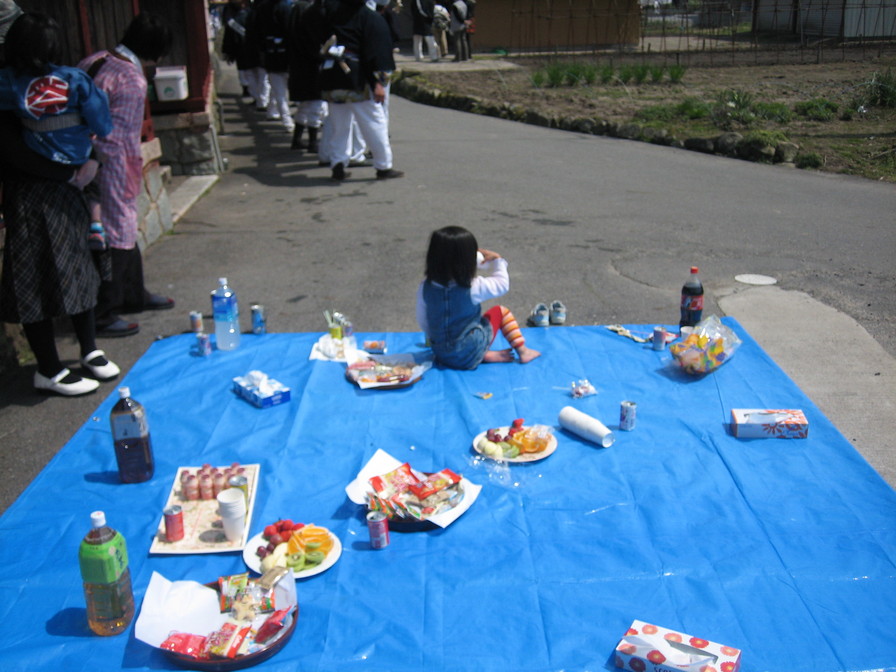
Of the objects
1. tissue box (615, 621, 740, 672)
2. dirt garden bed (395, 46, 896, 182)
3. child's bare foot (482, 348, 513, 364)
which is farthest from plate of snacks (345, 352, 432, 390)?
dirt garden bed (395, 46, 896, 182)

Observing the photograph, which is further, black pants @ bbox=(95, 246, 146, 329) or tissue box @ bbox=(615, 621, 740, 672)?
black pants @ bbox=(95, 246, 146, 329)

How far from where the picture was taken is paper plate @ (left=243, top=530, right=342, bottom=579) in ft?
10.5

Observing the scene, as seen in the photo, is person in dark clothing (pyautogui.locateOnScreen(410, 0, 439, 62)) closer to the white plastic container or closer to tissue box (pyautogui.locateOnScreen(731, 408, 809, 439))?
the white plastic container

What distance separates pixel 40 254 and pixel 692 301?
3.95 m

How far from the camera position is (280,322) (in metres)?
6.08

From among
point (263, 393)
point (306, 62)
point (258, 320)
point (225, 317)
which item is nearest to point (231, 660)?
point (263, 393)

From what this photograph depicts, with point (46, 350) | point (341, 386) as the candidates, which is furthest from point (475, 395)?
point (46, 350)

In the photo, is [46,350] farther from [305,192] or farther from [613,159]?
[613,159]

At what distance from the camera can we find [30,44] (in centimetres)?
438

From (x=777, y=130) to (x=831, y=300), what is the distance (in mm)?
7418

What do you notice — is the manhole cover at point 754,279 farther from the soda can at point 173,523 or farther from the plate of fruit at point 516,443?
the soda can at point 173,523

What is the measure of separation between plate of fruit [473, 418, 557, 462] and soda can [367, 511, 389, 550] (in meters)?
0.81

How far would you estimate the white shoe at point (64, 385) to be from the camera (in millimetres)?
4906

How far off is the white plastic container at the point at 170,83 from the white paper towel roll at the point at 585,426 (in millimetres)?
6895
